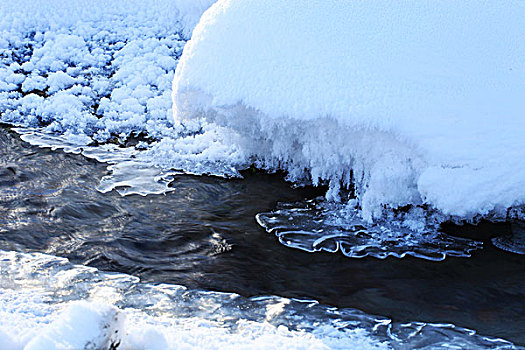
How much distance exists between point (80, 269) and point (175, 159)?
71.9 inches

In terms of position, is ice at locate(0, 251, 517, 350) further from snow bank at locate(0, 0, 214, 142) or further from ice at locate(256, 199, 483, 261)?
snow bank at locate(0, 0, 214, 142)

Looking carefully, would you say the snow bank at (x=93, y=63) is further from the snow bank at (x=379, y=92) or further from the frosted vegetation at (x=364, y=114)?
the snow bank at (x=379, y=92)

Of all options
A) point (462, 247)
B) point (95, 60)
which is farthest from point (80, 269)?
point (95, 60)

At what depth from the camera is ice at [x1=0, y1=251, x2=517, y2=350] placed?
2414 mm

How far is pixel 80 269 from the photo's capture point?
3.58 meters

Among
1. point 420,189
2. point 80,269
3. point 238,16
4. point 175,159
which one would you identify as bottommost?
point 80,269

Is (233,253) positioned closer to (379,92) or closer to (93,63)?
(379,92)

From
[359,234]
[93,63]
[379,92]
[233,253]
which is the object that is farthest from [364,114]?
[93,63]

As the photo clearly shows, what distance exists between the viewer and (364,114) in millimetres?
3943

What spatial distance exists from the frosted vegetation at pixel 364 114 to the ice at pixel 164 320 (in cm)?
77

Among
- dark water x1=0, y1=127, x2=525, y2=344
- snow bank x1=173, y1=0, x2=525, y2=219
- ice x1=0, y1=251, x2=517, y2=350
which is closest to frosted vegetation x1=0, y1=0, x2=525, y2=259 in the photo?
snow bank x1=173, y1=0, x2=525, y2=219

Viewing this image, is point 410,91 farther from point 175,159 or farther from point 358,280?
Answer: point 175,159

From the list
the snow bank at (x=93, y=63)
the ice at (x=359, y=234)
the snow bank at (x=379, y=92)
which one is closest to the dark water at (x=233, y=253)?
the ice at (x=359, y=234)

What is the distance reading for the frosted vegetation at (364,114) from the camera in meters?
3.81
